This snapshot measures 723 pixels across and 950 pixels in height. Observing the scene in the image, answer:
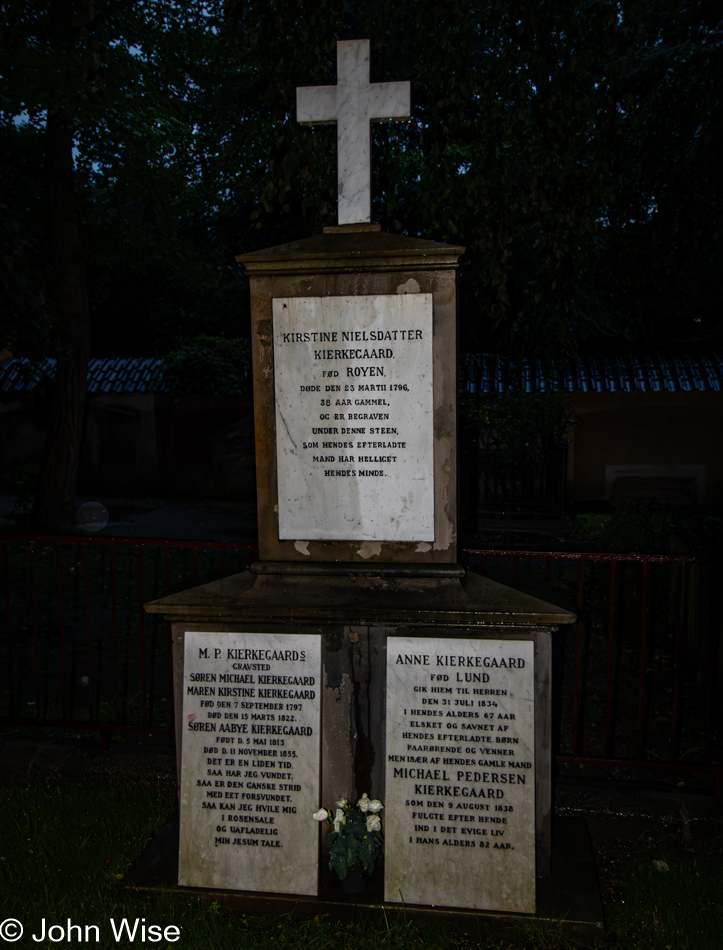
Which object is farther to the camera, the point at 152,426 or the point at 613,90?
the point at 152,426

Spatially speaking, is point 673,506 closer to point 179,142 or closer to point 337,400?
point 179,142

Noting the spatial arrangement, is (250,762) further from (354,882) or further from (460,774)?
(460,774)

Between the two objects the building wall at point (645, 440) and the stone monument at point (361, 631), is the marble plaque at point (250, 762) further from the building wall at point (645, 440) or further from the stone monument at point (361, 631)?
the building wall at point (645, 440)

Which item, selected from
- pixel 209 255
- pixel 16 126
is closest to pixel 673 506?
pixel 209 255

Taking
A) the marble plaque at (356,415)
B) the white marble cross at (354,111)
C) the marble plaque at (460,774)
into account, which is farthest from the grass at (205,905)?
the white marble cross at (354,111)

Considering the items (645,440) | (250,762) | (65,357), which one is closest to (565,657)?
(250,762)

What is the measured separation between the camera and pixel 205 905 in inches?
108

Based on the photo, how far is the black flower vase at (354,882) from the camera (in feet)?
8.87

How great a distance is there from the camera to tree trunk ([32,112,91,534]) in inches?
372

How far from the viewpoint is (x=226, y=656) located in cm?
280

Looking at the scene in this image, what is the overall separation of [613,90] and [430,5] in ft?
3.71

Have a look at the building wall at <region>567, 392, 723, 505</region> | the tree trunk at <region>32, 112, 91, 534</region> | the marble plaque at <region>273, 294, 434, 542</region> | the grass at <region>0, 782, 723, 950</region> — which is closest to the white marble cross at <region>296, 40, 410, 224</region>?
the marble plaque at <region>273, 294, 434, 542</region>

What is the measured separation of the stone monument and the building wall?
1133 centimetres

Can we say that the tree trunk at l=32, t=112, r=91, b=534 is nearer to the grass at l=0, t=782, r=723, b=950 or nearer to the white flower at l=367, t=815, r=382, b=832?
the grass at l=0, t=782, r=723, b=950
